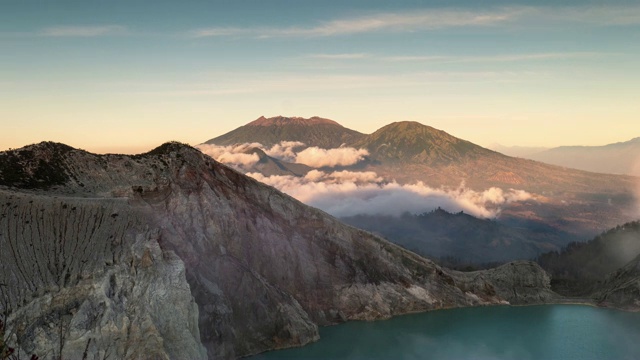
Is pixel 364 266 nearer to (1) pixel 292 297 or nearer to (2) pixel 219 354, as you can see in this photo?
(1) pixel 292 297

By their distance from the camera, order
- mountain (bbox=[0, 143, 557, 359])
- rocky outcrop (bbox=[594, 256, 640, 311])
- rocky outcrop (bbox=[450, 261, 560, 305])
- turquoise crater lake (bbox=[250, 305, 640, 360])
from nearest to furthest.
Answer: mountain (bbox=[0, 143, 557, 359])
turquoise crater lake (bbox=[250, 305, 640, 360])
rocky outcrop (bbox=[594, 256, 640, 311])
rocky outcrop (bbox=[450, 261, 560, 305])

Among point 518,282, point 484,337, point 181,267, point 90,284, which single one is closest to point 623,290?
point 518,282

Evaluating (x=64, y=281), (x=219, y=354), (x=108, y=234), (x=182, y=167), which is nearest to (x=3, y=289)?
Result: (x=64, y=281)

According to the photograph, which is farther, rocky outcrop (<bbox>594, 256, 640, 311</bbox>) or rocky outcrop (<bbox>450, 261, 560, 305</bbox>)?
rocky outcrop (<bbox>450, 261, 560, 305</bbox>)

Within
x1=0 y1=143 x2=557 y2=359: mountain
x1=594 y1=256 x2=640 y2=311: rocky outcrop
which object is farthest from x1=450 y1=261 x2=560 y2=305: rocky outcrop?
x1=594 y1=256 x2=640 y2=311: rocky outcrop

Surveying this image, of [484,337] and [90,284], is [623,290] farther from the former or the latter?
[90,284]

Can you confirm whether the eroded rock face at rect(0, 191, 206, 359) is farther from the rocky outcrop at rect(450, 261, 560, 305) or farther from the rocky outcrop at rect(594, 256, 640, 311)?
the rocky outcrop at rect(594, 256, 640, 311)

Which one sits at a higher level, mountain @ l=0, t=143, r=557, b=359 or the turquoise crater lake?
mountain @ l=0, t=143, r=557, b=359

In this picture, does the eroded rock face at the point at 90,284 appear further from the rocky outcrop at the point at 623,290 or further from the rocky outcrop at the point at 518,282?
the rocky outcrop at the point at 623,290
